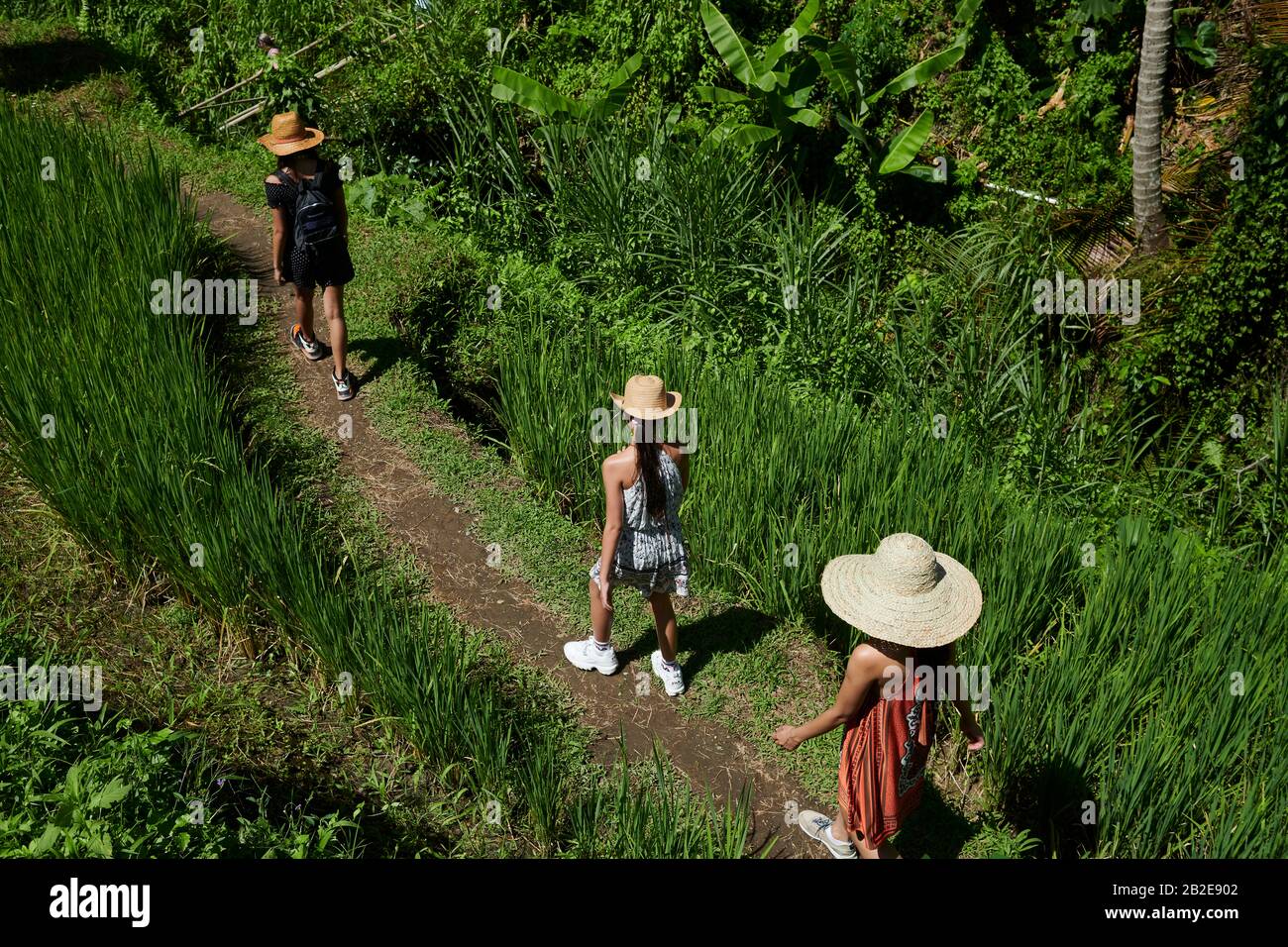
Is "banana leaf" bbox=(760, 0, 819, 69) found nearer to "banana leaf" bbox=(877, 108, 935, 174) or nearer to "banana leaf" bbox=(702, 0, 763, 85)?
"banana leaf" bbox=(702, 0, 763, 85)

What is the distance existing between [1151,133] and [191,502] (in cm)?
565

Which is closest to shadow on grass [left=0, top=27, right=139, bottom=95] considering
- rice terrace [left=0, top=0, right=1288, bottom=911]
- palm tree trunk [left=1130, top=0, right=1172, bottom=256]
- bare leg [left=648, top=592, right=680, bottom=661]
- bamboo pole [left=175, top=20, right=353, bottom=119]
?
rice terrace [left=0, top=0, right=1288, bottom=911]

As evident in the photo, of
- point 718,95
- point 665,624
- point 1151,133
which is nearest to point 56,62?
point 718,95

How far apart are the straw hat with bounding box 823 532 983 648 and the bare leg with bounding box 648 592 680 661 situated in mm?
1041

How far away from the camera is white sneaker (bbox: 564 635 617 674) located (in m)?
4.35

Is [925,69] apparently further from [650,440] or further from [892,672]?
[892,672]

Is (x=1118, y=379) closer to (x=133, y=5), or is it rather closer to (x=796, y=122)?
(x=796, y=122)

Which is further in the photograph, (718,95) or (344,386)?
(718,95)

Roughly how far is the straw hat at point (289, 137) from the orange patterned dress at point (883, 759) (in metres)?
3.72

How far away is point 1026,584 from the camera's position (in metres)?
4.23

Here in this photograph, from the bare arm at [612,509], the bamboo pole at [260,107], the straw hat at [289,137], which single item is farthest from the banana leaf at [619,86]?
the bare arm at [612,509]

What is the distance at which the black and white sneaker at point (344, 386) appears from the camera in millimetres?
5574

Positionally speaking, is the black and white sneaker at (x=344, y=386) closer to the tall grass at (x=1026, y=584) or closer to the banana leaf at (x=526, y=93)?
the tall grass at (x=1026, y=584)
